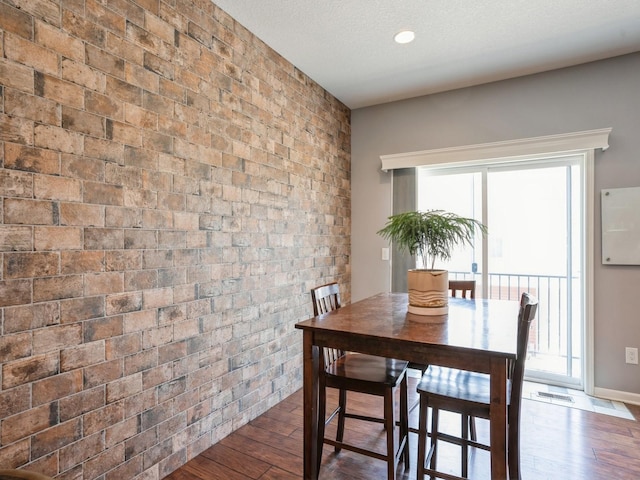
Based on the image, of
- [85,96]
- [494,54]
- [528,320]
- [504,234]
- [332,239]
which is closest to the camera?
[528,320]

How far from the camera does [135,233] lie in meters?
1.80

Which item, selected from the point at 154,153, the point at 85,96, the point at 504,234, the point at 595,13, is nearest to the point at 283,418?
the point at 154,153

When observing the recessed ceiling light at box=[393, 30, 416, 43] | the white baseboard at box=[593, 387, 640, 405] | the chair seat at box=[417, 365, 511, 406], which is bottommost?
the white baseboard at box=[593, 387, 640, 405]

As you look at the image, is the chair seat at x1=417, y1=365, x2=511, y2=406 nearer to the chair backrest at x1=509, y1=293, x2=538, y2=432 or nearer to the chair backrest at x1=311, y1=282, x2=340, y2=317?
the chair backrest at x1=509, y1=293, x2=538, y2=432

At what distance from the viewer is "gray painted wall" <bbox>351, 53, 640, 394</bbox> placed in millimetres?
2871

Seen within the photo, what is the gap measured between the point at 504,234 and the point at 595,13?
70.6 inches

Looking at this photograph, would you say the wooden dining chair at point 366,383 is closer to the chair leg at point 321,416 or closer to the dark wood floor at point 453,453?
the chair leg at point 321,416

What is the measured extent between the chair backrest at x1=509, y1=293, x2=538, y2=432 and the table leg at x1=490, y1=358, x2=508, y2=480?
113mm

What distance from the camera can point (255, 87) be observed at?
2631 mm

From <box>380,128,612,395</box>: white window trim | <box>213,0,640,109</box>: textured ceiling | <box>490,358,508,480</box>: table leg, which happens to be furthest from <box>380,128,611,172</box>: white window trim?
<box>490,358,508,480</box>: table leg

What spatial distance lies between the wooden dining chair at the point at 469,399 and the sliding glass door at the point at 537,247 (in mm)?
1891

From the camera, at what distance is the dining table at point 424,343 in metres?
1.39

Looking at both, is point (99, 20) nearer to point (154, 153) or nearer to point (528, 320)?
point (154, 153)

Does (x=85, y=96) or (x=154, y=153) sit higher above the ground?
(x=85, y=96)
